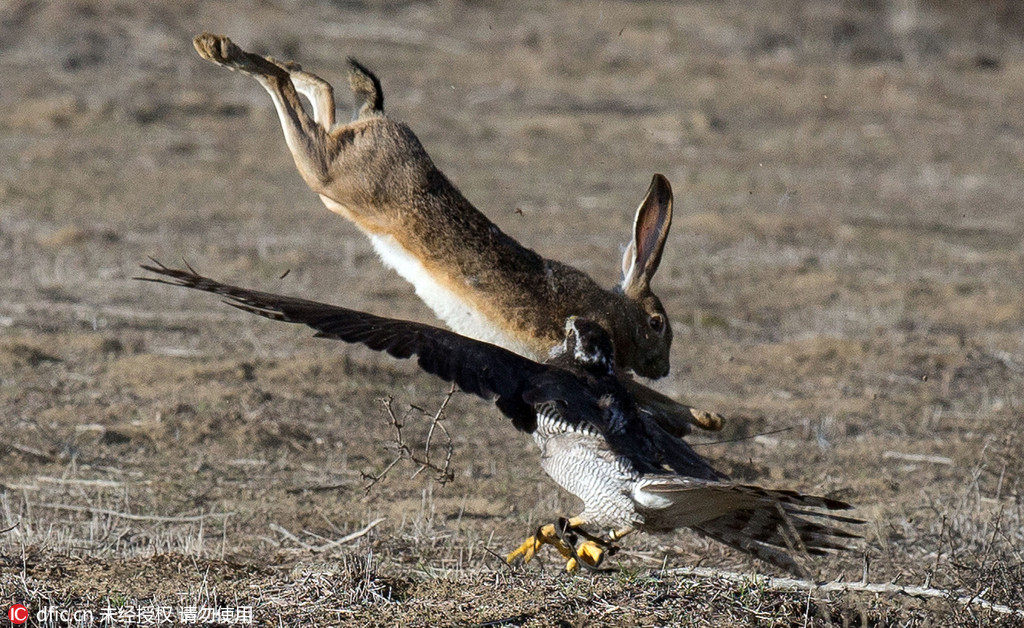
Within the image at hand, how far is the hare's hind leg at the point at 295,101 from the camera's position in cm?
590

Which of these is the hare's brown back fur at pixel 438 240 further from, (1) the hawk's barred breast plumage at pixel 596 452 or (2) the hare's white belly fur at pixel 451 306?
(1) the hawk's barred breast plumage at pixel 596 452

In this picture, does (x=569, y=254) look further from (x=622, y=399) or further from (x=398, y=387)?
(x=622, y=399)

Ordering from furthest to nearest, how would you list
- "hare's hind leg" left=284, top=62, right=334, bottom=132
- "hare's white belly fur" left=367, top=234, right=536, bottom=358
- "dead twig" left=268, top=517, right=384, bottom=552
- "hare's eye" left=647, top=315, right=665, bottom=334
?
"hare's eye" left=647, top=315, right=665, bottom=334
"hare's hind leg" left=284, top=62, right=334, bottom=132
"hare's white belly fur" left=367, top=234, right=536, bottom=358
"dead twig" left=268, top=517, right=384, bottom=552

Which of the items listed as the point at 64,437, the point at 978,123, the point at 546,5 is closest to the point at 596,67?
the point at 546,5

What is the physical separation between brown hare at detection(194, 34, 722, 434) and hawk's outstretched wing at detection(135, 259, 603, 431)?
1.07m

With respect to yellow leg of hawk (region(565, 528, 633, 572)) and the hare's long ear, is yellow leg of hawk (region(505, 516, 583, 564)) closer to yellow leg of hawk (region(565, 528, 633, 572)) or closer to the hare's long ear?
yellow leg of hawk (region(565, 528, 633, 572))

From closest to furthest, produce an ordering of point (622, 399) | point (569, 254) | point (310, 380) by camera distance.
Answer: point (622, 399) → point (310, 380) → point (569, 254)

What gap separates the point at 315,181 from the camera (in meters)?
5.93

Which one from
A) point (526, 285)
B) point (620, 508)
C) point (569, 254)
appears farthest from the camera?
point (569, 254)

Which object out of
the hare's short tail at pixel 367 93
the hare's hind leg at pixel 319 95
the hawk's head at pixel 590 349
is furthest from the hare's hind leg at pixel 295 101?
the hawk's head at pixel 590 349

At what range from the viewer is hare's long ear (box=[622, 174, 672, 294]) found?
6344 mm

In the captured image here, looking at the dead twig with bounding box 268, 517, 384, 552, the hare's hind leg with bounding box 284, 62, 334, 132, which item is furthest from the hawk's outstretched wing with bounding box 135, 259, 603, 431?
the hare's hind leg with bounding box 284, 62, 334, 132

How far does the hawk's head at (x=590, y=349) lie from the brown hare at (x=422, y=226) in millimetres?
619

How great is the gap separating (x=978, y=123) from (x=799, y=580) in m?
13.7
